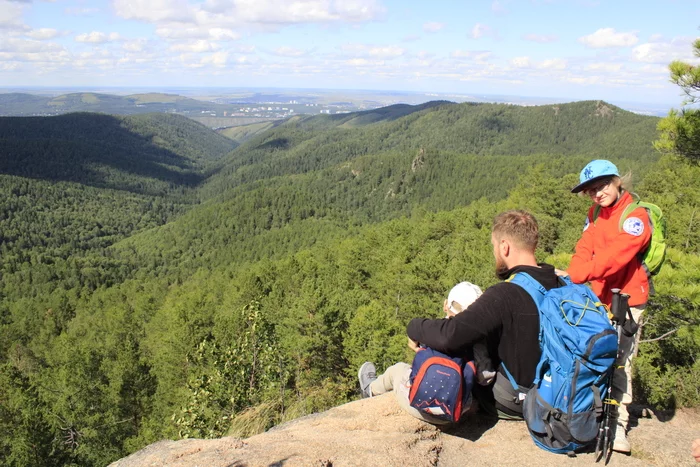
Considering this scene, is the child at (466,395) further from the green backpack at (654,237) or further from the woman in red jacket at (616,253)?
the green backpack at (654,237)

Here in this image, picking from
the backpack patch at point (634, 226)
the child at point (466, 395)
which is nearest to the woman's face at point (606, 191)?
the backpack patch at point (634, 226)

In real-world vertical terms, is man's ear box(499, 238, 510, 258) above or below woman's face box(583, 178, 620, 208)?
below

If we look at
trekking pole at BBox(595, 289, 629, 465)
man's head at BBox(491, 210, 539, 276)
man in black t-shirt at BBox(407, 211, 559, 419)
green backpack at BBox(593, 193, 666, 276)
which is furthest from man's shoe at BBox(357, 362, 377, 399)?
green backpack at BBox(593, 193, 666, 276)

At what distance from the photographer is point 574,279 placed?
173 inches

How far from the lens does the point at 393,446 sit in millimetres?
4254

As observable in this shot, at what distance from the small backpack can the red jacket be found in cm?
168

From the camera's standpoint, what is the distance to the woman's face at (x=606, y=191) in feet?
14.4

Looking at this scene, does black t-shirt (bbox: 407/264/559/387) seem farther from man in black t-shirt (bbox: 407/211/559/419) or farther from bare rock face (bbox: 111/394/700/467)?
bare rock face (bbox: 111/394/700/467)

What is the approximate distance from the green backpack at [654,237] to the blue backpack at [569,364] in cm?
113

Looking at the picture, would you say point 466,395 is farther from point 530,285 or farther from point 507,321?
point 530,285

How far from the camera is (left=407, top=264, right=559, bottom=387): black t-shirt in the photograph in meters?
3.52

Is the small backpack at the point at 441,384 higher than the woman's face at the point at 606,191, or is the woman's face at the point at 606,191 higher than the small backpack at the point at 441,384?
the woman's face at the point at 606,191

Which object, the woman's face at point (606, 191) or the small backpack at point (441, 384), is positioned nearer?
the small backpack at point (441, 384)

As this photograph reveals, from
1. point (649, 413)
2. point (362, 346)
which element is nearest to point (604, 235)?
point (649, 413)
